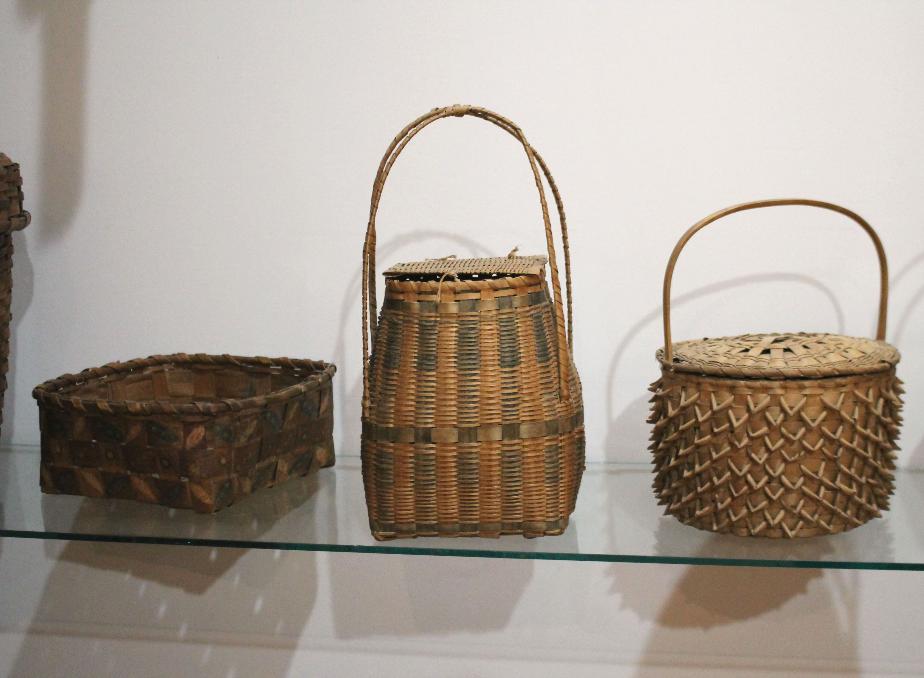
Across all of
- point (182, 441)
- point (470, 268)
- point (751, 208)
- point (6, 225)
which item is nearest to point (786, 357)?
point (751, 208)

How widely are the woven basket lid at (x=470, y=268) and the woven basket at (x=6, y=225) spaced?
18.7 inches

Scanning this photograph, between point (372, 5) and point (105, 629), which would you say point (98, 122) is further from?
point (105, 629)

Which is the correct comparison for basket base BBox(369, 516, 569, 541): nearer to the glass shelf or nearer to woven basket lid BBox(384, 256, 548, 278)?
the glass shelf

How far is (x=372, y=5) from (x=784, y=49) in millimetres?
474

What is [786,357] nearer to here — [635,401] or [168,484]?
[635,401]

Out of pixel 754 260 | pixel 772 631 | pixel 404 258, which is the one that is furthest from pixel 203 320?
pixel 772 631

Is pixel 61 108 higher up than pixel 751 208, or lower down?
higher up

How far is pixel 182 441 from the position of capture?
0.91m

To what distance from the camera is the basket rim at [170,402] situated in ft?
3.00

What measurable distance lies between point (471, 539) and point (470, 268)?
0.82 ft

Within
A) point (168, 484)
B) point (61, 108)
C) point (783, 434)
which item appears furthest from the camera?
point (61, 108)

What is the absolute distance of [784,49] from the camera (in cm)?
107

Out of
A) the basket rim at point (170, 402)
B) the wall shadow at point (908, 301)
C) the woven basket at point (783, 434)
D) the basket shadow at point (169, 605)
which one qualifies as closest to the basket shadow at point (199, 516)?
the basket rim at point (170, 402)

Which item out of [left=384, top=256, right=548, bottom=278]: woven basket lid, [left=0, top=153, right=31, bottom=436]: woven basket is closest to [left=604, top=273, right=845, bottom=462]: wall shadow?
[left=384, top=256, right=548, bottom=278]: woven basket lid
